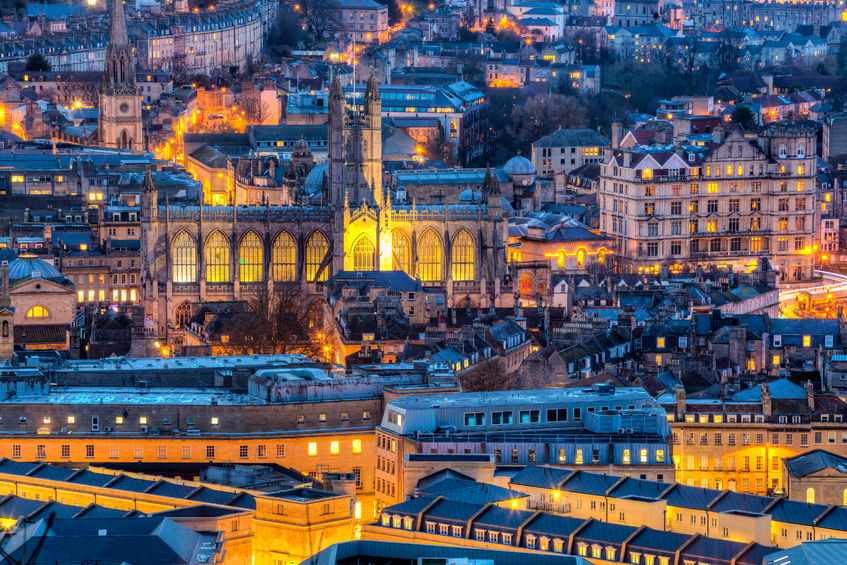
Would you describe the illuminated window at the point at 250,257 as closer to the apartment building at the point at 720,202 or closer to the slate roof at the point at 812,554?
the apartment building at the point at 720,202

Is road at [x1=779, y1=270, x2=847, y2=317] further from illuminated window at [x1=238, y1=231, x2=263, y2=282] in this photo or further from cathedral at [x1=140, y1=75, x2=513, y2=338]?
illuminated window at [x1=238, y1=231, x2=263, y2=282]

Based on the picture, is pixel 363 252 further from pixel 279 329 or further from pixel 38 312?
pixel 38 312

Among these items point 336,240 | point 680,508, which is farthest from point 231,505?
point 336,240

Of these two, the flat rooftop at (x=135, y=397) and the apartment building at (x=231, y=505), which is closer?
the apartment building at (x=231, y=505)

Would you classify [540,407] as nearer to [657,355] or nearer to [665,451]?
[665,451]

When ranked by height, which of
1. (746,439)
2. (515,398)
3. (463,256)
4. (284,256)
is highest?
(515,398)

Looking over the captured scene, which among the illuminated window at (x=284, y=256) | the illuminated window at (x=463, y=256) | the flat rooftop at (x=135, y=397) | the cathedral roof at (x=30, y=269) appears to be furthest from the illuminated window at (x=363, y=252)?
the flat rooftop at (x=135, y=397)

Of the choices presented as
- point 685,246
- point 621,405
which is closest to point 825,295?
point 685,246

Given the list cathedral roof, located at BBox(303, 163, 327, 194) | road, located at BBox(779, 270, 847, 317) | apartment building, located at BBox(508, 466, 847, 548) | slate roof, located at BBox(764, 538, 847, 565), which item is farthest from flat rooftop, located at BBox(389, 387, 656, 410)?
cathedral roof, located at BBox(303, 163, 327, 194)
